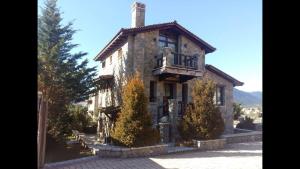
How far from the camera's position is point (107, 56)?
896 inches

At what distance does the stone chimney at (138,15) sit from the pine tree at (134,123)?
22.3 feet

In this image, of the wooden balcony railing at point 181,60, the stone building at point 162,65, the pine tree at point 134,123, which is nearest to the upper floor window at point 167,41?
the stone building at point 162,65

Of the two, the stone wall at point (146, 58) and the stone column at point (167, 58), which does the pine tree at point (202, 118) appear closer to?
the stone column at point (167, 58)

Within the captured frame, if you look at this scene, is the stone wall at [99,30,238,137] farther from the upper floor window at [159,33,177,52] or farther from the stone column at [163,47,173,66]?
the stone column at [163,47,173,66]

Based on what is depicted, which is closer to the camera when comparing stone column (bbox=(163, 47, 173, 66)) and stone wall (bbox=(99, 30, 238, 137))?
stone column (bbox=(163, 47, 173, 66))

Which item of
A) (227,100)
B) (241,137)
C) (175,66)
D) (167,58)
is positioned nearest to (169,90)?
(175,66)

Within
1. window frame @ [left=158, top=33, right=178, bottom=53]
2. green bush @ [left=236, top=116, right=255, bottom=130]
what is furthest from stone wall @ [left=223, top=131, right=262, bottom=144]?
window frame @ [left=158, top=33, right=178, bottom=53]

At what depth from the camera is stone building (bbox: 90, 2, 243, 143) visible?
17.0 m

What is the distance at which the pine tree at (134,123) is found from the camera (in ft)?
40.8

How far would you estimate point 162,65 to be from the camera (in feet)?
56.2

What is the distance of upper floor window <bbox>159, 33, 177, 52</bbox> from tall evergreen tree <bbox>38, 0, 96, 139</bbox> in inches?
199
